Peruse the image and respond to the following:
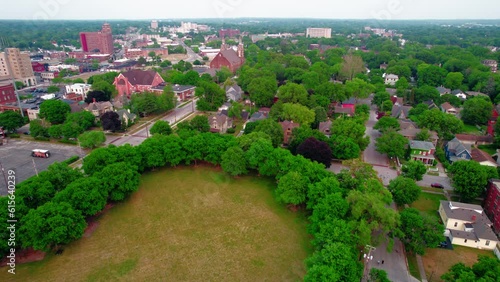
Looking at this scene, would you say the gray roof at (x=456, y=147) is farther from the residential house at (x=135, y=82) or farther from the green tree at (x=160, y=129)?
the residential house at (x=135, y=82)

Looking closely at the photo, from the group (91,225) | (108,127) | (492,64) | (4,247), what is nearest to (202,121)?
(108,127)

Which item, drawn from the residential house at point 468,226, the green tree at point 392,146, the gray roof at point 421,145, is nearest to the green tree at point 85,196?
the residential house at point 468,226

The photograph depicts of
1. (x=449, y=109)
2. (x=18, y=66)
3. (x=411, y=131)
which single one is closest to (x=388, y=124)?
(x=411, y=131)

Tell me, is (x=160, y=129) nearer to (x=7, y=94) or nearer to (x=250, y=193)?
(x=250, y=193)

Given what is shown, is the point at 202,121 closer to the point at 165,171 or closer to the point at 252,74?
the point at 165,171

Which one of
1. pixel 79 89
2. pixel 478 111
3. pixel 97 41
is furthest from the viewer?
pixel 97 41

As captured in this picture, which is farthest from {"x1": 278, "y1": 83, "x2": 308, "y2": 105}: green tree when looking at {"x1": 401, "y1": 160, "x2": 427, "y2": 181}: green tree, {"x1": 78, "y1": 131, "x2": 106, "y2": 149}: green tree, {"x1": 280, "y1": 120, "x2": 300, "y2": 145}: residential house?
{"x1": 78, "y1": 131, "x2": 106, "y2": 149}: green tree

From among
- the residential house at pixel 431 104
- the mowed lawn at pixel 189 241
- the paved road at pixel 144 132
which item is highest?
the residential house at pixel 431 104
